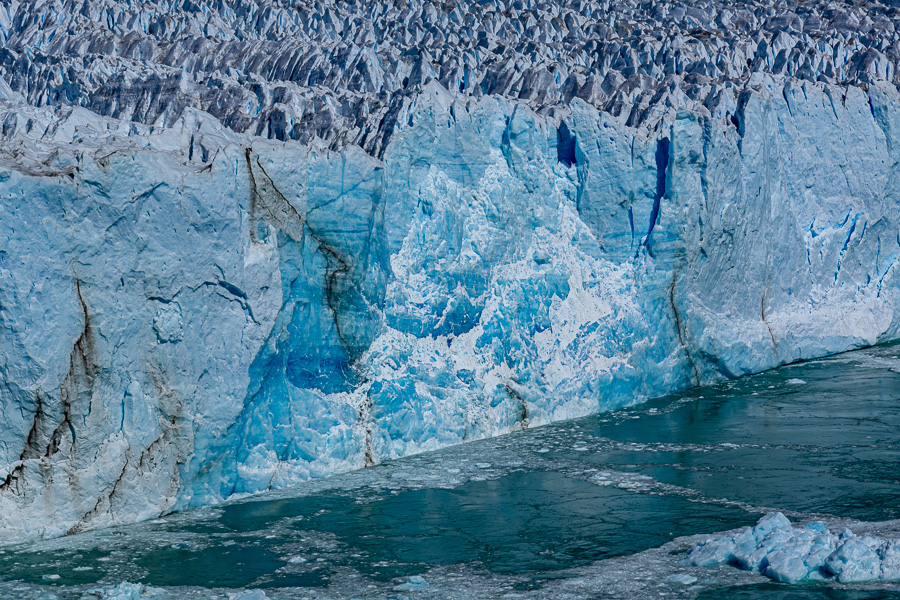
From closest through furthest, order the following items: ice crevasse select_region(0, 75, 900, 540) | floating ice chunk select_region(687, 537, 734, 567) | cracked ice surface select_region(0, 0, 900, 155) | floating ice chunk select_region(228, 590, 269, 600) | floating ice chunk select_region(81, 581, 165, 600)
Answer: floating ice chunk select_region(228, 590, 269, 600), floating ice chunk select_region(81, 581, 165, 600), floating ice chunk select_region(687, 537, 734, 567), ice crevasse select_region(0, 75, 900, 540), cracked ice surface select_region(0, 0, 900, 155)

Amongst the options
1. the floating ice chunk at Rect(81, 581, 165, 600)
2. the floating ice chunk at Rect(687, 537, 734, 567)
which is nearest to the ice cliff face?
the floating ice chunk at Rect(81, 581, 165, 600)

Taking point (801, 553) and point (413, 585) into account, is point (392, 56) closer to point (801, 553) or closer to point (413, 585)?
point (413, 585)

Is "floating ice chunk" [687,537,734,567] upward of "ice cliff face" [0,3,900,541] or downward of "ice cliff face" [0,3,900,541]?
downward

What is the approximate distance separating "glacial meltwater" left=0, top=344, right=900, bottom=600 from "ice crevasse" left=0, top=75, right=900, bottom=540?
15.4 inches

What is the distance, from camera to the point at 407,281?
8.98 m

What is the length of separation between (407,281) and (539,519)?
2377 mm

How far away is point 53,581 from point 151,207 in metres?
2.41

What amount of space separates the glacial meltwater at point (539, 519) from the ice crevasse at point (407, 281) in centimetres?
39

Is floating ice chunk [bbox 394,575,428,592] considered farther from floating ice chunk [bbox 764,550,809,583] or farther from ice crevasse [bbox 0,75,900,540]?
ice crevasse [bbox 0,75,900,540]

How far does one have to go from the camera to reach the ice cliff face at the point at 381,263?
7.18 m

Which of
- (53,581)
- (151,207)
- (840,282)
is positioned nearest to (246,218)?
(151,207)

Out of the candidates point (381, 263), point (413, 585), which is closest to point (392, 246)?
point (381, 263)

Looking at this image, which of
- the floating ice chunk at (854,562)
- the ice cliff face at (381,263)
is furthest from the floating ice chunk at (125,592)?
the floating ice chunk at (854,562)

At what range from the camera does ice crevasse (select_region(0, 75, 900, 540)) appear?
23.5 feet
